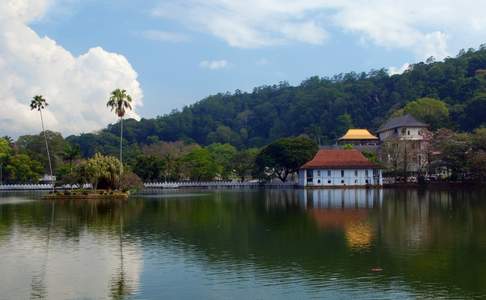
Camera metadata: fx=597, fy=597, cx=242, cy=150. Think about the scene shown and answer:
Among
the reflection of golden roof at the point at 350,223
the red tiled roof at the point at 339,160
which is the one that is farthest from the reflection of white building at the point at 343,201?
the red tiled roof at the point at 339,160

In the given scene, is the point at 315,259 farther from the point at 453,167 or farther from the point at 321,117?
the point at 321,117

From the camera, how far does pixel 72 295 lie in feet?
55.1

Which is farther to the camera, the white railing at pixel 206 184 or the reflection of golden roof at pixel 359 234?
the white railing at pixel 206 184

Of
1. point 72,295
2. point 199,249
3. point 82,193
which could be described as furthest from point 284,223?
point 82,193

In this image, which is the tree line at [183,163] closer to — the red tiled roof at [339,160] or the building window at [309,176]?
the building window at [309,176]

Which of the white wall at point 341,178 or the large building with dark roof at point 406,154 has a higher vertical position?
the large building with dark roof at point 406,154

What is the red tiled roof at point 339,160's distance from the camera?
88.6m

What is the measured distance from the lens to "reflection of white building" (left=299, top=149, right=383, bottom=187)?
88750mm

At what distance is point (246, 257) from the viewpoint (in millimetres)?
22453

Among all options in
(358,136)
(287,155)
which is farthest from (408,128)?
(287,155)

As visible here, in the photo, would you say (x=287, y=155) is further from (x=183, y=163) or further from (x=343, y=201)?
(x=343, y=201)

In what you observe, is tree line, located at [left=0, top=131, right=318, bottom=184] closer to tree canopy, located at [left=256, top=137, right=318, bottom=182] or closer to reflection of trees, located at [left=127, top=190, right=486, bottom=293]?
tree canopy, located at [left=256, top=137, right=318, bottom=182]

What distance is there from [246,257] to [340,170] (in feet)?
227

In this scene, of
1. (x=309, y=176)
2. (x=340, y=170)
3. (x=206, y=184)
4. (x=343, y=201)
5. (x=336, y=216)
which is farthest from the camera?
(x=206, y=184)
